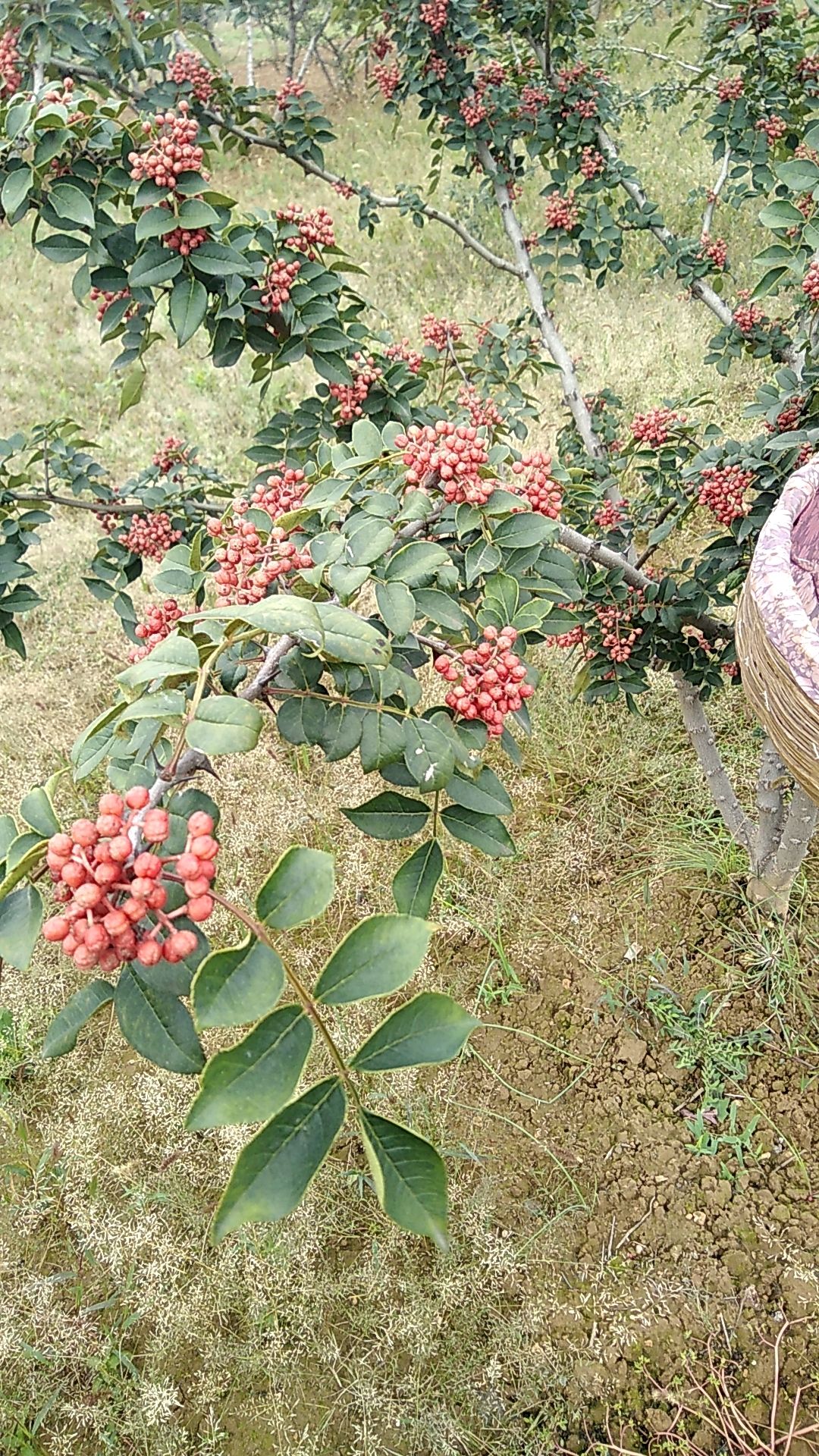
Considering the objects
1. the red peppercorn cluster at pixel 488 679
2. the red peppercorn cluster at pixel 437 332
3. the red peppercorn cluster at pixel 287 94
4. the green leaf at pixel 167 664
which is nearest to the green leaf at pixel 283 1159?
the green leaf at pixel 167 664

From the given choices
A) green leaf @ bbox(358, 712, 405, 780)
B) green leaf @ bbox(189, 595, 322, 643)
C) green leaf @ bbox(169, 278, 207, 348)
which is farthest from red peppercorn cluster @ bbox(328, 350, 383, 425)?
green leaf @ bbox(189, 595, 322, 643)

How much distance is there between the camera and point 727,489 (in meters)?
1.47

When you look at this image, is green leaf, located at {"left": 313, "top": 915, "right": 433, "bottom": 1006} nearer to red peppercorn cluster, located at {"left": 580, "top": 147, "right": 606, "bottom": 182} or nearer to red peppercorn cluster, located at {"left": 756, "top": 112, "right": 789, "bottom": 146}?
red peppercorn cluster, located at {"left": 580, "top": 147, "right": 606, "bottom": 182}

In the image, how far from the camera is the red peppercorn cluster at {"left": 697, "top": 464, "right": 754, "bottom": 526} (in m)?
1.46

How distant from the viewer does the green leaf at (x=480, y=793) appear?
3.09ft

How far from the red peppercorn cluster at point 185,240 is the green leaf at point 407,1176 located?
Result: 47.4 inches

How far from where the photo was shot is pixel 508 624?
981mm

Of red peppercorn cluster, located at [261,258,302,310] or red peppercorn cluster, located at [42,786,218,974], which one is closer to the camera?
red peppercorn cluster, located at [42,786,218,974]

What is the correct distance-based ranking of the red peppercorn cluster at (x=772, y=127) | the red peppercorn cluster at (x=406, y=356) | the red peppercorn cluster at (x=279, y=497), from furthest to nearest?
the red peppercorn cluster at (x=772, y=127) → the red peppercorn cluster at (x=406, y=356) → the red peppercorn cluster at (x=279, y=497)

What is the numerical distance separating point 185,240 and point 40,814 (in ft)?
3.12

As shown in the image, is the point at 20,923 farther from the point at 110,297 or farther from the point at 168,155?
the point at 110,297

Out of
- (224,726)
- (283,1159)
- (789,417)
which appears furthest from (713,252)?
(283,1159)

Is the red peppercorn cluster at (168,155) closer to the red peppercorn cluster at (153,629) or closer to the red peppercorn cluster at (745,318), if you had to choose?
the red peppercorn cluster at (153,629)

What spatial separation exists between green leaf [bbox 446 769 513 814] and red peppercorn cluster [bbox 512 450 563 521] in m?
0.31
